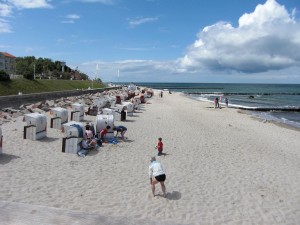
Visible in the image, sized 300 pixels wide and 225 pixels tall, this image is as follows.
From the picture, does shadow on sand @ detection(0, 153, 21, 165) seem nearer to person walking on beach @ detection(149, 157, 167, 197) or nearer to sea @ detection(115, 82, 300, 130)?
person walking on beach @ detection(149, 157, 167, 197)

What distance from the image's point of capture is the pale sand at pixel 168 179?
8.26m

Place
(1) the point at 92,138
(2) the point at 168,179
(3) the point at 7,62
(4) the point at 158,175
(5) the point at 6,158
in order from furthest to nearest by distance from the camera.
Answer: (3) the point at 7,62, (1) the point at 92,138, (5) the point at 6,158, (2) the point at 168,179, (4) the point at 158,175

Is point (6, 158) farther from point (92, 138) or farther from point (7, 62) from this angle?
point (7, 62)

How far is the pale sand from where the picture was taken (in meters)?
8.26

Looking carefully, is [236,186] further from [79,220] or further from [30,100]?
[30,100]

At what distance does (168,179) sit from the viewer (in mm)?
10766

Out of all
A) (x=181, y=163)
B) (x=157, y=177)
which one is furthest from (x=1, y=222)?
(x=181, y=163)

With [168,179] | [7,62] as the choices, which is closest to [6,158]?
[168,179]

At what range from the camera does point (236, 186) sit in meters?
10.4

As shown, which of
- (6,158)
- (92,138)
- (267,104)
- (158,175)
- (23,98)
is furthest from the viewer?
(267,104)

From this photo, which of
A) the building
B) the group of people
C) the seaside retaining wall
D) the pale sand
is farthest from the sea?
the building

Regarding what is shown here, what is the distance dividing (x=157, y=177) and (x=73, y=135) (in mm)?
5840

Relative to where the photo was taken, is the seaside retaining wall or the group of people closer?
the group of people

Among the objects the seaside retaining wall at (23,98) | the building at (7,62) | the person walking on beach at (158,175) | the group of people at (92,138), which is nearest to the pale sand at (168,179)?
the person walking on beach at (158,175)
